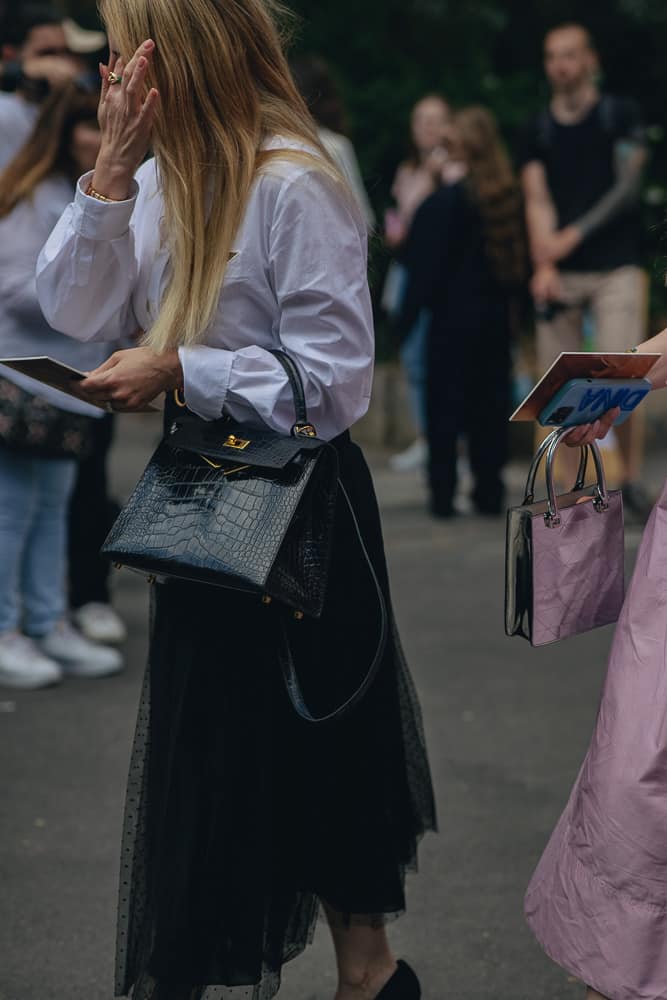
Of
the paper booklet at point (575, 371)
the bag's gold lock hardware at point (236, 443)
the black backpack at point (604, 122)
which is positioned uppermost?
the paper booklet at point (575, 371)

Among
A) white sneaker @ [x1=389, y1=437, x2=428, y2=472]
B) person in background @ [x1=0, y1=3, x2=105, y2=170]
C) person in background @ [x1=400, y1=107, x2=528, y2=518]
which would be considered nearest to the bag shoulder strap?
person in background @ [x1=0, y1=3, x2=105, y2=170]

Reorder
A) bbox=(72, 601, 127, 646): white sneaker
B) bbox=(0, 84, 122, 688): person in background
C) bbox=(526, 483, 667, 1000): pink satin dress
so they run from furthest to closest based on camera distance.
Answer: bbox=(72, 601, 127, 646): white sneaker
bbox=(0, 84, 122, 688): person in background
bbox=(526, 483, 667, 1000): pink satin dress

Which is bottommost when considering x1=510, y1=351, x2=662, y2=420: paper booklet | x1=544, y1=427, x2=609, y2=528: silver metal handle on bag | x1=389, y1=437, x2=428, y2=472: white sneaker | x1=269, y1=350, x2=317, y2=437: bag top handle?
x1=389, y1=437, x2=428, y2=472: white sneaker

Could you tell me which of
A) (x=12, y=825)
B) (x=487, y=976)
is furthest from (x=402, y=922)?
(x=12, y=825)

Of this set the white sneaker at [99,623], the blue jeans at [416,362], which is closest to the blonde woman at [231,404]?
the white sneaker at [99,623]

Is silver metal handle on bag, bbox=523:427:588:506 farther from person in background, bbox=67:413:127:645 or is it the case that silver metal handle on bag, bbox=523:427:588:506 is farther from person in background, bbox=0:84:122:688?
person in background, bbox=67:413:127:645

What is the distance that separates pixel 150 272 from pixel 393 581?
13.2 feet

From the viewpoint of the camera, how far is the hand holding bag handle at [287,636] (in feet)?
8.32

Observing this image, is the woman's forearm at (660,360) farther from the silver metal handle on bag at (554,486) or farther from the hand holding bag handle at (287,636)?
the hand holding bag handle at (287,636)

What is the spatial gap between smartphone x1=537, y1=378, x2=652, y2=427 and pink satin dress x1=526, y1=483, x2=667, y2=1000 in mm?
168

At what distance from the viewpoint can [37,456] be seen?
4.88m

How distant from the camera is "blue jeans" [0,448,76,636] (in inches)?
197

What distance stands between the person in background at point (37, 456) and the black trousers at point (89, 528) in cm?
24

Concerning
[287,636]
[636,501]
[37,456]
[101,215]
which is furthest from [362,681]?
[636,501]
